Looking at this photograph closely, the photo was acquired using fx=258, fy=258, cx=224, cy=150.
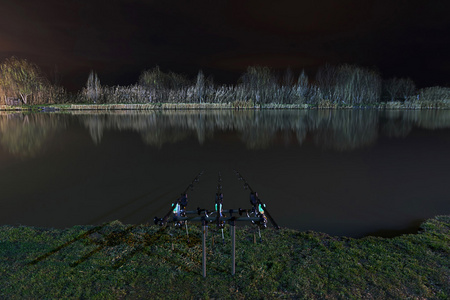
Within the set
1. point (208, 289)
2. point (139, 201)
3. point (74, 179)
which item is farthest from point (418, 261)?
point (74, 179)

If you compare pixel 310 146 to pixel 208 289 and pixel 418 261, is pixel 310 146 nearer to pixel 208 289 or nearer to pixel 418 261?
pixel 418 261

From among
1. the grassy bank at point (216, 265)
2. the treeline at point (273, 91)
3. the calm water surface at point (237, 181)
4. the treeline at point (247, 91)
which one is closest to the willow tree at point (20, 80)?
the treeline at point (247, 91)

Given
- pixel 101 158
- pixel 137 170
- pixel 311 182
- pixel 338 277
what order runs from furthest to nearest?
pixel 101 158 < pixel 137 170 < pixel 311 182 < pixel 338 277

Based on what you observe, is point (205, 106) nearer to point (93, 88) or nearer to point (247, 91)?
point (247, 91)

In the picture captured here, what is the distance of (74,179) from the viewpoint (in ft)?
44.1

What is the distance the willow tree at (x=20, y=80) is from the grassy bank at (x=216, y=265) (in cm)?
12726

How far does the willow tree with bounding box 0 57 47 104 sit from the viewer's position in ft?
337

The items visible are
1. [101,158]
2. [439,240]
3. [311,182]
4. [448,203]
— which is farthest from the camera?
[101,158]

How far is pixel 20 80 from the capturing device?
107m

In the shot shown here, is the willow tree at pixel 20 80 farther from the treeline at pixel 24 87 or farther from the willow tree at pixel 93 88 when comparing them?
the willow tree at pixel 93 88

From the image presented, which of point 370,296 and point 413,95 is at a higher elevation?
point 413,95

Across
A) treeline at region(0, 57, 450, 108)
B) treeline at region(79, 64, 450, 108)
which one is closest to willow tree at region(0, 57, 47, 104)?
treeline at region(0, 57, 450, 108)

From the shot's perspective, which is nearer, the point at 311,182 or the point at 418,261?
the point at 418,261

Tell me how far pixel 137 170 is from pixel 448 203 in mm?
14825
